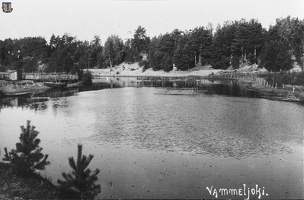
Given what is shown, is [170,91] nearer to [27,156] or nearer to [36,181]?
[27,156]

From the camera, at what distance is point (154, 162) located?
21.8 meters

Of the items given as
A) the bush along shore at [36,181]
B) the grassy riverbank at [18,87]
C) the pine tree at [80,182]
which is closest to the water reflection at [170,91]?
the grassy riverbank at [18,87]

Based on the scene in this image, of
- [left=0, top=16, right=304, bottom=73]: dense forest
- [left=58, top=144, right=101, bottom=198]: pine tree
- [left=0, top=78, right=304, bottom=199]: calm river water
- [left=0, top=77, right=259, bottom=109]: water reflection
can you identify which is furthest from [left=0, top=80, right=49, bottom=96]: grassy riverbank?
[left=58, top=144, right=101, bottom=198]: pine tree

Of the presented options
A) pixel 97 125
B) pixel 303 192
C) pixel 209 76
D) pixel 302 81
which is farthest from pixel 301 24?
pixel 303 192

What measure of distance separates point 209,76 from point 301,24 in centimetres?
4865

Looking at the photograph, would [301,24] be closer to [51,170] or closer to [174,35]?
[174,35]

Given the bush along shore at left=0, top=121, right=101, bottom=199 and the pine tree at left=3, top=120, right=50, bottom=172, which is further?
the pine tree at left=3, top=120, right=50, bottom=172

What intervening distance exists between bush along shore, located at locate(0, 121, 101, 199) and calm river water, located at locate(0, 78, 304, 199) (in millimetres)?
1077

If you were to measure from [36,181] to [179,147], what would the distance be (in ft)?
40.6

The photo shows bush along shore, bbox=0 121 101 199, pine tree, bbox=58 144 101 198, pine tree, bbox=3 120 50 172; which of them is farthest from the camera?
pine tree, bbox=3 120 50 172

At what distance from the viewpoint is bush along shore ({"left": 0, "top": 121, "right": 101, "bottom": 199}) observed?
14.9 m

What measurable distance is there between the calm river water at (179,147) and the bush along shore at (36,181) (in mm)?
1077

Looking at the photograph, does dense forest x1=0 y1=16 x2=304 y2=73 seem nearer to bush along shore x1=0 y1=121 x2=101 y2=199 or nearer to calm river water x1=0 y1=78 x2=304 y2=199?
calm river water x1=0 y1=78 x2=304 y2=199

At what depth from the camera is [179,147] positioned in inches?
1007
